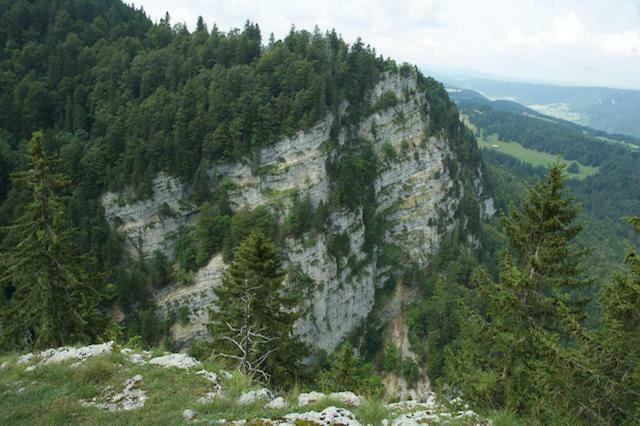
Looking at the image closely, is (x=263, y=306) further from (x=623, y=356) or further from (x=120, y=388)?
(x=623, y=356)

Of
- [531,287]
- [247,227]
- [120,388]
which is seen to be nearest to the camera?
[120,388]

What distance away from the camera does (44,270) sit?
76.2ft

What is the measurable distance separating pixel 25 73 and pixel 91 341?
2498 inches

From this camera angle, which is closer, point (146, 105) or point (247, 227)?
point (247, 227)

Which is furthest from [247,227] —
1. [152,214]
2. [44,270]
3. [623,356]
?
[623,356]

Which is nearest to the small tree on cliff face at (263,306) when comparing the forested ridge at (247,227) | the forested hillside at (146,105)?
the forested ridge at (247,227)

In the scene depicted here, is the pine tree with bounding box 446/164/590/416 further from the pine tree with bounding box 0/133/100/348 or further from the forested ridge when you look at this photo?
the pine tree with bounding box 0/133/100/348

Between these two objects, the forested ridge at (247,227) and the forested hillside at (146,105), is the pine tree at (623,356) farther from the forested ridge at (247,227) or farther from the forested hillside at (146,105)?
the forested hillside at (146,105)

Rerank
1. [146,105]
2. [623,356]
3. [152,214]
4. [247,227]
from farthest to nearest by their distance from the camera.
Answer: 1. [146,105]
2. [152,214]
3. [247,227]
4. [623,356]

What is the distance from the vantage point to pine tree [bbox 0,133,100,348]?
2267 centimetres

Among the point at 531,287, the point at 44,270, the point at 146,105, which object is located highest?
the point at 146,105

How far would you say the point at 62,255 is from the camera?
23797 mm

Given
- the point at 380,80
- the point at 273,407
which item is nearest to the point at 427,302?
the point at 380,80

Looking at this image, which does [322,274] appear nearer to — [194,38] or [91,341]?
[91,341]
